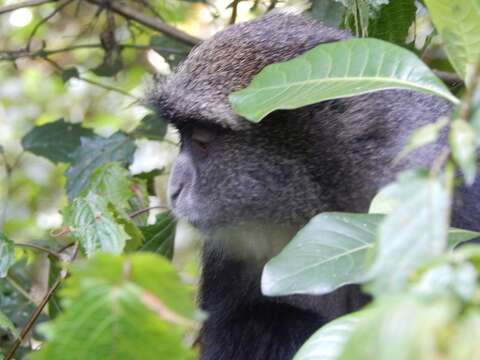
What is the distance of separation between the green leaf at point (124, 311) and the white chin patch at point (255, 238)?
6.84 ft

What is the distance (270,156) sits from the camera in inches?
122

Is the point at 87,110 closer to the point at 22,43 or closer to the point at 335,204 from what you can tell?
the point at 22,43

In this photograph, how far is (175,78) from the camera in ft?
10.8

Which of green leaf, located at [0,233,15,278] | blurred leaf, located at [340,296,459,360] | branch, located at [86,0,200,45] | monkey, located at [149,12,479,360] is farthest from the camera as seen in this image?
branch, located at [86,0,200,45]

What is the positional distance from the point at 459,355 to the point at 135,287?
39 centimetres

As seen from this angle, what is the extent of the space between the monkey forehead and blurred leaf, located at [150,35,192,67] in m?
1.16

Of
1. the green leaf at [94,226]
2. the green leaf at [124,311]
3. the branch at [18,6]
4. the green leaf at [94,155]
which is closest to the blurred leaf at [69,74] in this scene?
the branch at [18,6]

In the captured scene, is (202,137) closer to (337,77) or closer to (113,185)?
(113,185)

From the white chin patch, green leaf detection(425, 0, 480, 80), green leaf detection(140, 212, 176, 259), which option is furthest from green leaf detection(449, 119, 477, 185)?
green leaf detection(140, 212, 176, 259)

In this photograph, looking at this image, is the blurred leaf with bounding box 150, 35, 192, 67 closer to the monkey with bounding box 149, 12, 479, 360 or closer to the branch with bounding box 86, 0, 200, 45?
the branch with bounding box 86, 0, 200, 45

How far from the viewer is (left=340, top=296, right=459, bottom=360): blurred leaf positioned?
88cm

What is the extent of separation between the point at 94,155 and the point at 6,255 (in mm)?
1274

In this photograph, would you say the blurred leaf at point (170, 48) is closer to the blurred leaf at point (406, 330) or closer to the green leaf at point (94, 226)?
the green leaf at point (94, 226)

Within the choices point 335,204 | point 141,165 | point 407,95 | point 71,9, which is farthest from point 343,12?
point 71,9
